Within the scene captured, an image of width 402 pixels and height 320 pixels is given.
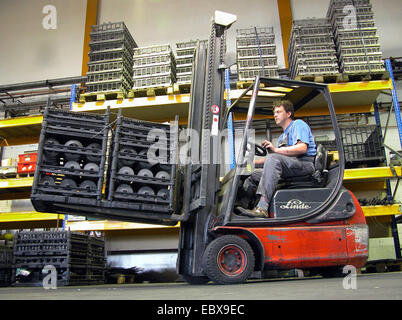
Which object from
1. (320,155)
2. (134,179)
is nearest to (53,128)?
(134,179)

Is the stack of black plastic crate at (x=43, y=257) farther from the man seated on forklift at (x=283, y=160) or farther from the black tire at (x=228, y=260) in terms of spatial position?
the man seated on forklift at (x=283, y=160)

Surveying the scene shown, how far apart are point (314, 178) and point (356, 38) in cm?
475

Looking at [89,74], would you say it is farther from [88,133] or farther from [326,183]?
[326,183]

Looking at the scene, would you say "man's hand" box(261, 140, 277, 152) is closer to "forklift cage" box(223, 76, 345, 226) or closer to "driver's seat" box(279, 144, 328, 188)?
"forklift cage" box(223, 76, 345, 226)

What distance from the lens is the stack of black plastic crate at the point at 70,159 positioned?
3217mm

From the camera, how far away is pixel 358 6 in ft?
23.5

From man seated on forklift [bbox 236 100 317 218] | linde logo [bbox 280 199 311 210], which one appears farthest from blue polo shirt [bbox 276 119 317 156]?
linde logo [bbox 280 199 311 210]

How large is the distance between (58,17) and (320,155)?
10904 mm

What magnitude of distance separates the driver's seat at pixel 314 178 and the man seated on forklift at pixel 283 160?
2.3 inches

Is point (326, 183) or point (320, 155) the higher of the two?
point (320, 155)

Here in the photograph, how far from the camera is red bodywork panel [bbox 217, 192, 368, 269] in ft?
10.3

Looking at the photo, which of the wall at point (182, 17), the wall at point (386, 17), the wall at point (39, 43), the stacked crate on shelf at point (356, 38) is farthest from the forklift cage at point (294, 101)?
the wall at point (39, 43)

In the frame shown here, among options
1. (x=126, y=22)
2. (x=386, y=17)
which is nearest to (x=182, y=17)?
(x=126, y=22)

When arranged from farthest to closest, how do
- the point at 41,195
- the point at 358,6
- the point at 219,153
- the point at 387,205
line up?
the point at 358,6, the point at 387,205, the point at 219,153, the point at 41,195
